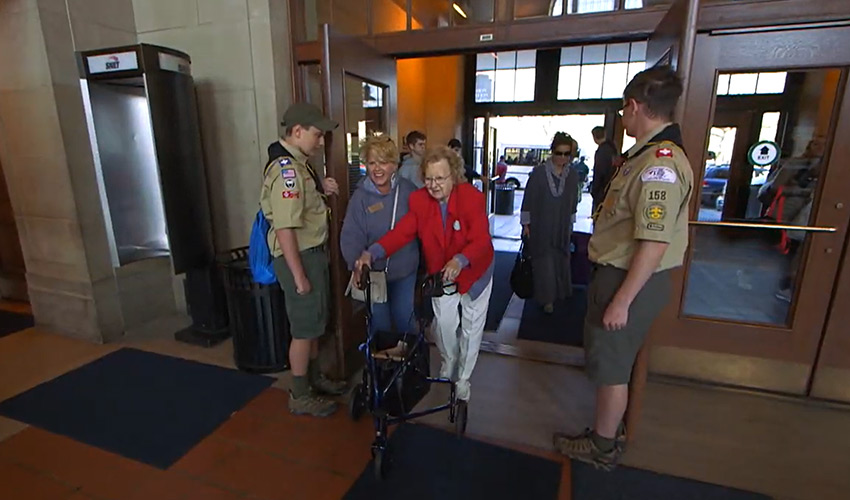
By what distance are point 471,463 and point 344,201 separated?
1491mm

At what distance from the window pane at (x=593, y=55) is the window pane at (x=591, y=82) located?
0.23ft

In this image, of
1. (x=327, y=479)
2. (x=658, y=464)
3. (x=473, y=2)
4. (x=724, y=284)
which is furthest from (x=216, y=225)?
(x=724, y=284)

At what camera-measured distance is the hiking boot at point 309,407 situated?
235 cm

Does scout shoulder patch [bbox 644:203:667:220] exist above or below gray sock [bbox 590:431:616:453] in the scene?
above

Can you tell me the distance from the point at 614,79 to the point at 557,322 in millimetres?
5419

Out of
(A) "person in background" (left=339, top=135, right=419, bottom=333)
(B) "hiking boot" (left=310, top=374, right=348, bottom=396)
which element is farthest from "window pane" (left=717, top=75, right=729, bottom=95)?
(B) "hiking boot" (left=310, top=374, right=348, bottom=396)

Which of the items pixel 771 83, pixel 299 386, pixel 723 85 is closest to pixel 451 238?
pixel 299 386

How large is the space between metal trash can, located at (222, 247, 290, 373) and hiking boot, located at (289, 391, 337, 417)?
50 cm

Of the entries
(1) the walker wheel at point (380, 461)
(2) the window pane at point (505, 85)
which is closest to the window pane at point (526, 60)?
(2) the window pane at point (505, 85)

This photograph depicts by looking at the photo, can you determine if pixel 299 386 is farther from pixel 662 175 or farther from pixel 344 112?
pixel 662 175

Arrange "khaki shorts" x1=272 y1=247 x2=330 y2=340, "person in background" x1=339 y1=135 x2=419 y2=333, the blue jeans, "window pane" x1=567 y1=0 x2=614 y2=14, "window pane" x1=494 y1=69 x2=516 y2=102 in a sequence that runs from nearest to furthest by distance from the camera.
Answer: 1. "person in background" x1=339 y1=135 x2=419 y2=333
2. "khaki shorts" x1=272 y1=247 x2=330 y2=340
3. the blue jeans
4. "window pane" x1=567 y1=0 x2=614 y2=14
5. "window pane" x1=494 y1=69 x2=516 y2=102

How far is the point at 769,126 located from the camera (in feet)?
7.80

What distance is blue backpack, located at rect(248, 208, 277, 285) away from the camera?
7.64ft

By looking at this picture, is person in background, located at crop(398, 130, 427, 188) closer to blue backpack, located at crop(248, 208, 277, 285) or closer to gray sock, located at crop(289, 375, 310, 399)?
blue backpack, located at crop(248, 208, 277, 285)
